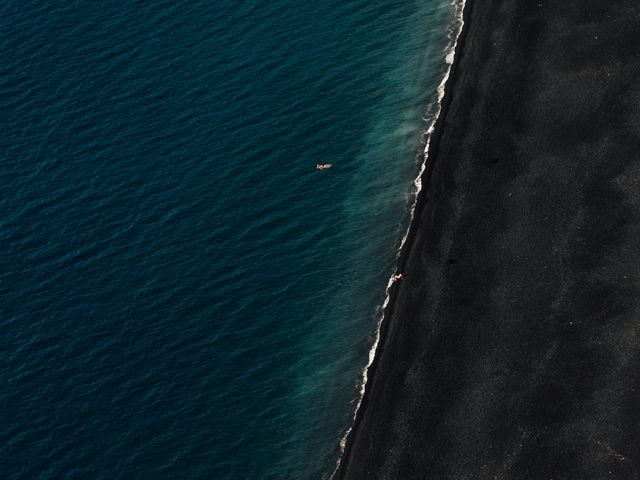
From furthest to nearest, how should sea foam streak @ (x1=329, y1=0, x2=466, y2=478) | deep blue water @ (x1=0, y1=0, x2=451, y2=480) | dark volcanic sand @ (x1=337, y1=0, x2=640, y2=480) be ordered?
deep blue water @ (x1=0, y1=0, x2=451, y2=480), sea foam streak @ (x1=329, y1=0, x2=466, y2=478), dark volcanic sand @ (x1=337, y1=0, x2=640, y2=480)

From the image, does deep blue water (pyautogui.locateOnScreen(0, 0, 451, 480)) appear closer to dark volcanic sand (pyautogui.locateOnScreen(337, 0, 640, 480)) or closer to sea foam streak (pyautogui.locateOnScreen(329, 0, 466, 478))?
sea foam streak (pyautogui.locateOnScreen(329, 0, 466, 478))

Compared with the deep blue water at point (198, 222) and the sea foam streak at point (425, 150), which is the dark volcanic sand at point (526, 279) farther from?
the deep blue water at point (198, 222)

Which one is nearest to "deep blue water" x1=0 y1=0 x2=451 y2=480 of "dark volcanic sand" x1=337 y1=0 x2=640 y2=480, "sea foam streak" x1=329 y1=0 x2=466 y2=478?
"sea foam streak" x1=329 y1=0 x2=466 y2=478

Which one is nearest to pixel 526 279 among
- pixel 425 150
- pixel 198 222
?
pixel 425 150

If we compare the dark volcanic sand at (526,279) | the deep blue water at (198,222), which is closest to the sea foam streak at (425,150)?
the deep blue water at (198,222)

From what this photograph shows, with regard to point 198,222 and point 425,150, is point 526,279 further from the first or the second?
point 198,222
